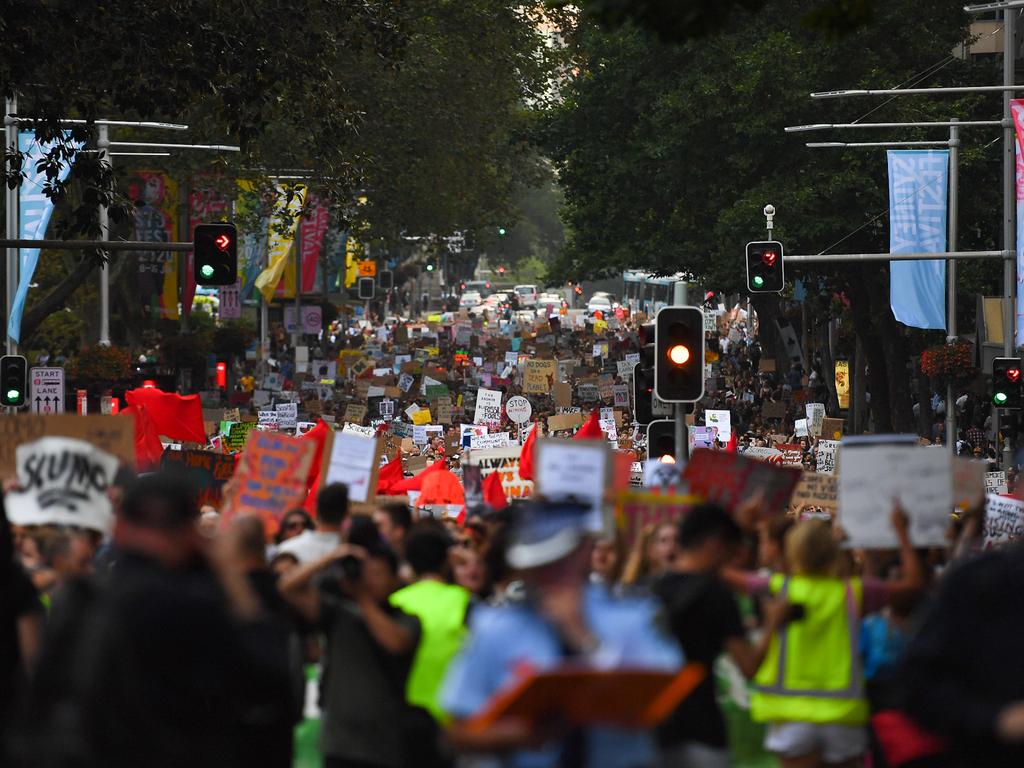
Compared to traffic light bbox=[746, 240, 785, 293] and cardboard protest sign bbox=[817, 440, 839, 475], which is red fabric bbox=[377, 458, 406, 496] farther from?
cardboard protest sign bbox=[817, 440, 839, 475]

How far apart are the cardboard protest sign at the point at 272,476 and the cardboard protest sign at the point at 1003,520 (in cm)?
423

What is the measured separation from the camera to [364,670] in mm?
7125

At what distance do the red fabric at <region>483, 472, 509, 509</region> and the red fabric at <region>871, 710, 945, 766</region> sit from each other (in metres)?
9.74

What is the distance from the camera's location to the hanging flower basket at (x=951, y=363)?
3297 cm

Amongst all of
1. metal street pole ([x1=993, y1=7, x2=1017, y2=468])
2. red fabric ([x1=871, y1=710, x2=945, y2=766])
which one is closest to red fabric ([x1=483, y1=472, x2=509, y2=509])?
red fabric ([x1=871, y1=710, x2=945, y2=766])

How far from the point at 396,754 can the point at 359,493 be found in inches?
193

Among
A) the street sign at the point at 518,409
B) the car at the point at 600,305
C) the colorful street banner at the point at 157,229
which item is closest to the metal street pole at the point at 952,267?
the street sign at the point at 518,409

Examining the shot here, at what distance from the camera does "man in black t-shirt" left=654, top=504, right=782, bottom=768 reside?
6.62m

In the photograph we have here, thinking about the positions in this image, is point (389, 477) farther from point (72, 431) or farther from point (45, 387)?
point (72, 431)

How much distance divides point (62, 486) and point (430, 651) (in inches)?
80.5

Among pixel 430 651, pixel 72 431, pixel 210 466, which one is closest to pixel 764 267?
pixel 210 466

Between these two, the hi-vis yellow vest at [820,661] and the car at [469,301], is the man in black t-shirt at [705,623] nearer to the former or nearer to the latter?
the hi-vis yellow vest at [820,661]

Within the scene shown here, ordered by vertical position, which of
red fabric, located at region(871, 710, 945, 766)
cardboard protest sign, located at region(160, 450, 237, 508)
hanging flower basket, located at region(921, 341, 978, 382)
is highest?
hanging flower basket, located at region(921, 341, 978, 382)

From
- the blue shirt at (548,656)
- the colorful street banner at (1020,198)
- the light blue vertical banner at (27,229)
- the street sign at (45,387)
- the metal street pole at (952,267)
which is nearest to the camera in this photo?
the blue shirt at (548,656)
